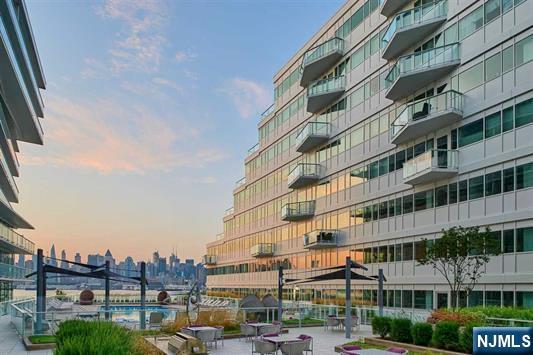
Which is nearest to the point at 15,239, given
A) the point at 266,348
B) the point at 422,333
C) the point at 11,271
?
the point at 11,271

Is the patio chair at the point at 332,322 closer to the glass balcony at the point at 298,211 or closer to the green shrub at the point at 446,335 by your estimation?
the green shrub at the point at 446,335

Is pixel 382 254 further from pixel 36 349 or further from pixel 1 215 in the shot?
pixel 1 215

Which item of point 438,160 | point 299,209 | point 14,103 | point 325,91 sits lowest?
point 299,209

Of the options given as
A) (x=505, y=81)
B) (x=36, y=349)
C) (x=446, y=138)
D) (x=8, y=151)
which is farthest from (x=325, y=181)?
(x=36, y=349)

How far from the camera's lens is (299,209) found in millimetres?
46031

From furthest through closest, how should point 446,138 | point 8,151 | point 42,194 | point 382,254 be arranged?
point 42,194 < point 8,151 < point 382,254 < point 446,138

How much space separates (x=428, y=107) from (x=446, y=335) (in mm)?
15771

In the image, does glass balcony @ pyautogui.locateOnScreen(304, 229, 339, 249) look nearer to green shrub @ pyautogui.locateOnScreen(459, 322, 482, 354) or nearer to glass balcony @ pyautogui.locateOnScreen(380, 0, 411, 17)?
glass balcony @ pyautogui.locateOnScreen(380, 0, 411, 17)

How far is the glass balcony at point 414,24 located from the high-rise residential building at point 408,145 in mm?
73

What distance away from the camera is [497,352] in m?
11.6

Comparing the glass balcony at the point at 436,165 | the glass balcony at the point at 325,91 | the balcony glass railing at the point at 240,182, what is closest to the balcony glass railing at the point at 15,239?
the balcony glass railing at the point at 240,182

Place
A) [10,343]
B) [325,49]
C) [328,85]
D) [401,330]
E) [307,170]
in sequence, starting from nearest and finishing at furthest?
[401,330]
[10,343]
[328,85]
[325,49]
[307,170]

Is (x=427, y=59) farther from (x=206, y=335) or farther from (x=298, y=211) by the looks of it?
(x=298, y=211)

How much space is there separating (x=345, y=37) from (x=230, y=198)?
36.8 m
